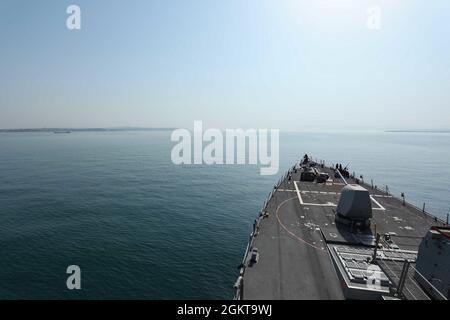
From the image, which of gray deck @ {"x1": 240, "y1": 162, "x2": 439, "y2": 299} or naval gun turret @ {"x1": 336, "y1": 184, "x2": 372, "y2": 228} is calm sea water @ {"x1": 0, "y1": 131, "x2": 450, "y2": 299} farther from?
naval gun turret @ {"x1": 336, "y1": 184, "x2": 372, "y2": 228}

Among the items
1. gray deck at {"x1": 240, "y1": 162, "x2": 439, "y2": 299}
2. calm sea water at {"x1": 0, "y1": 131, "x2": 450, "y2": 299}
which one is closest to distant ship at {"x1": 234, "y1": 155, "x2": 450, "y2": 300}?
Result: gray deck at {"x1": 240, "y1": 162, "x2": 439, "y2": 299}

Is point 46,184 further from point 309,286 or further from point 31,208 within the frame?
point 309,286

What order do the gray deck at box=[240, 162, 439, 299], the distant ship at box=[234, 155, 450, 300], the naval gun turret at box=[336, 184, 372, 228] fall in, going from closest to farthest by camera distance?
1. the distant ship at box=[234, 155, 450, 300]
2. the gray deck at box=[240, 162, 439, 299]
3. the naval gun turret at box=[336, 184, 372, 228]

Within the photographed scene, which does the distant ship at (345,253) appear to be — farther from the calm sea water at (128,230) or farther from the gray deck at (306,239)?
the calm sea water at (128,230)

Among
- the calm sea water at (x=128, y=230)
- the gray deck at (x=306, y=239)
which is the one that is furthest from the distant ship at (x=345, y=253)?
the calm sea water at (x=128, y=230)
